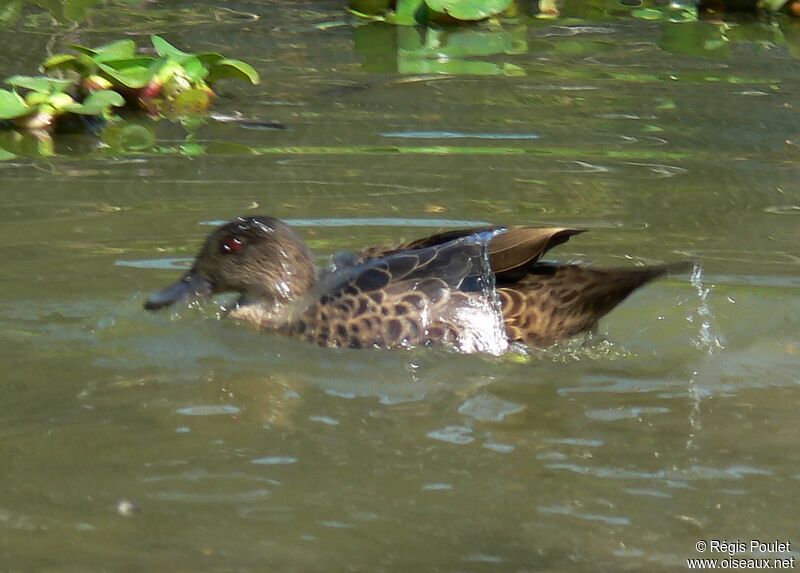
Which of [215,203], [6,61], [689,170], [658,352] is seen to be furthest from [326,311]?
[6,61]

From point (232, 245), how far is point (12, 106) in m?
2.59

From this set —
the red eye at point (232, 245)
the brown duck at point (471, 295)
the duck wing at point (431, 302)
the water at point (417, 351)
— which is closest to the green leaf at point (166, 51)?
the water at point (417, 351)

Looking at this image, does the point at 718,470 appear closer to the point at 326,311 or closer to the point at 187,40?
the point at 326,311

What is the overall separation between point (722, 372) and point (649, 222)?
5.40 ft

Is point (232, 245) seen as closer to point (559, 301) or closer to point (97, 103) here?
point (559, 301)

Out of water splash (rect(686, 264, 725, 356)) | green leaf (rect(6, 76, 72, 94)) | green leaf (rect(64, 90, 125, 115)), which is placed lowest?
water splash (rect(686, 264, 725, 356))

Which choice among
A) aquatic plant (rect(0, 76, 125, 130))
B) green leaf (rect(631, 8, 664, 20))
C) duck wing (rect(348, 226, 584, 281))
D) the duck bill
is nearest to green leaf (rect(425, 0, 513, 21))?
green leaf (rect(631, 8, 664, 20))

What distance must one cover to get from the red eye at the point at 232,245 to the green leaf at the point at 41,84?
2485 millimetres

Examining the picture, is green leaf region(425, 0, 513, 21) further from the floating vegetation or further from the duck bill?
the duck bill

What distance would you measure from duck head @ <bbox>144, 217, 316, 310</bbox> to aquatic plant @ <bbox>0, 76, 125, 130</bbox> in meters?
2.25

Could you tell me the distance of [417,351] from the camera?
211 inches

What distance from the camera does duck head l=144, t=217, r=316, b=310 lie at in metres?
5.82

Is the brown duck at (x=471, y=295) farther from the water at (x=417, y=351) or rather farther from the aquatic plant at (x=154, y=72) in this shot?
the aquatic plant at (x=154, y=72)

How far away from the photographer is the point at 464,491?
13.9 feet
